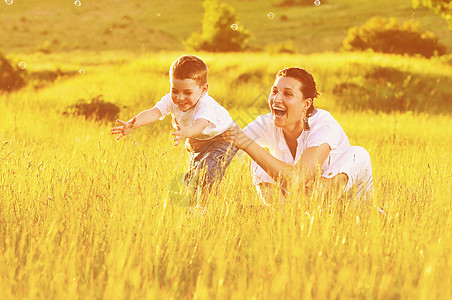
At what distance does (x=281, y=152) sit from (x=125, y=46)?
5213 centimetres

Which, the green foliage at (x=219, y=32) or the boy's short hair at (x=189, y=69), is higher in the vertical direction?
the green foliage at (x=219, y=32)

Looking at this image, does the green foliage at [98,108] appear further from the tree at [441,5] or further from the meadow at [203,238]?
the tree at [441,5]

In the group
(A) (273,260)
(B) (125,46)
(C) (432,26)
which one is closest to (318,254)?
(A) (273,260)

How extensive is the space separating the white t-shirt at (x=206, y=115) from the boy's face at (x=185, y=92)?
10cm

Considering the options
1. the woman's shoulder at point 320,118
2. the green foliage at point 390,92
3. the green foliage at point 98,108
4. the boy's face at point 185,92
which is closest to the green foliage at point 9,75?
the green foliage at point 98,108

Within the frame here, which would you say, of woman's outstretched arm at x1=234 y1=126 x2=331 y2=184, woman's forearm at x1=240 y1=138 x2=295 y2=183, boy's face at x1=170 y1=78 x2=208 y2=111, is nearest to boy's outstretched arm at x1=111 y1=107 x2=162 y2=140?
boy's face at x1=170 y1=78 x2=208 y2=111

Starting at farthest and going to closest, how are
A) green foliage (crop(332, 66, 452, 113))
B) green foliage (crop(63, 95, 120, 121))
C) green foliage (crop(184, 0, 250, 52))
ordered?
1. green foliage (crop(184, 0, 250, 52))
2. green foliage (crop(332, 66, 452, 113))
3. green foliage (crop(63, 95, 120, 121))

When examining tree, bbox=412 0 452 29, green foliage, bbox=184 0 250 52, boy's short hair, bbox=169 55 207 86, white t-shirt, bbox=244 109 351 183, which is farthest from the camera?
green foliage, bbox=184 0 250 52

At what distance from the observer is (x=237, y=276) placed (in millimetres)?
3637

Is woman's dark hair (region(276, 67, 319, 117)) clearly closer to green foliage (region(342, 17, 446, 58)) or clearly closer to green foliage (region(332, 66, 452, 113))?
green foliage (region(332, 66, 452, 113))

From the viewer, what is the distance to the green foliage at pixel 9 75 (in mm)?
21330

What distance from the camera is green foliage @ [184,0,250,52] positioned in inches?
1585

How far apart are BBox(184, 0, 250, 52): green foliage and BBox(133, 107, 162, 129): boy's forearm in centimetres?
3539

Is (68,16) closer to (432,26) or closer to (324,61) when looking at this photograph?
(432,26)
